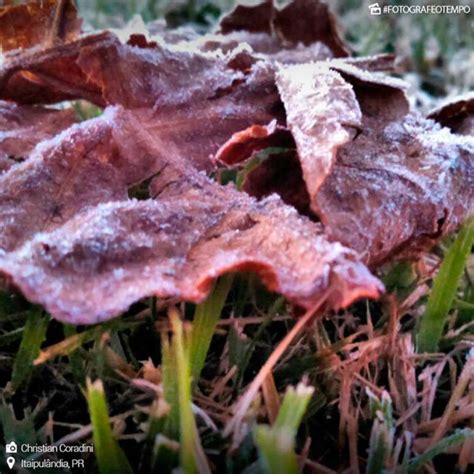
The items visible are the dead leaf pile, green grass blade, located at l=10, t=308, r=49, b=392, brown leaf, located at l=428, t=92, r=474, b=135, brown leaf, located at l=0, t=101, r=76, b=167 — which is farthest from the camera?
brown leaf, located at l=428, t=92, r=474, b=135

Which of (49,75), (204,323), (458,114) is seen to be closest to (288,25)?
(458,114)

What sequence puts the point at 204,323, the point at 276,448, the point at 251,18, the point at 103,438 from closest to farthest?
the point at 276,448
the point at 103,438
the point at 204,323
the point at 251,18

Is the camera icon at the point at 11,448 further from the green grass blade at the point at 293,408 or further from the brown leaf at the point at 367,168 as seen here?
the brown leaf at the point at 367,168

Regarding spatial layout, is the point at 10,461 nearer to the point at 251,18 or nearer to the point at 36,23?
the point at 36,23

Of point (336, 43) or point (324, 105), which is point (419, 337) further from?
point (336, 43)

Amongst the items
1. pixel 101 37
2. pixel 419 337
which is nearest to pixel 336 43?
pixel 101 37

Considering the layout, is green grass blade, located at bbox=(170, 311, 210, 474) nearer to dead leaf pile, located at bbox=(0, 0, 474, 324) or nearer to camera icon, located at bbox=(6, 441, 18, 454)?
dead leaf pile, located at bbox=(0, 0, 474, 324)

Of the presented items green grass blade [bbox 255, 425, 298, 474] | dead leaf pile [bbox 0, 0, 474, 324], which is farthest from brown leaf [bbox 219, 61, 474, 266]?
green grass blade [bbox 255, 425, 298, 474]
